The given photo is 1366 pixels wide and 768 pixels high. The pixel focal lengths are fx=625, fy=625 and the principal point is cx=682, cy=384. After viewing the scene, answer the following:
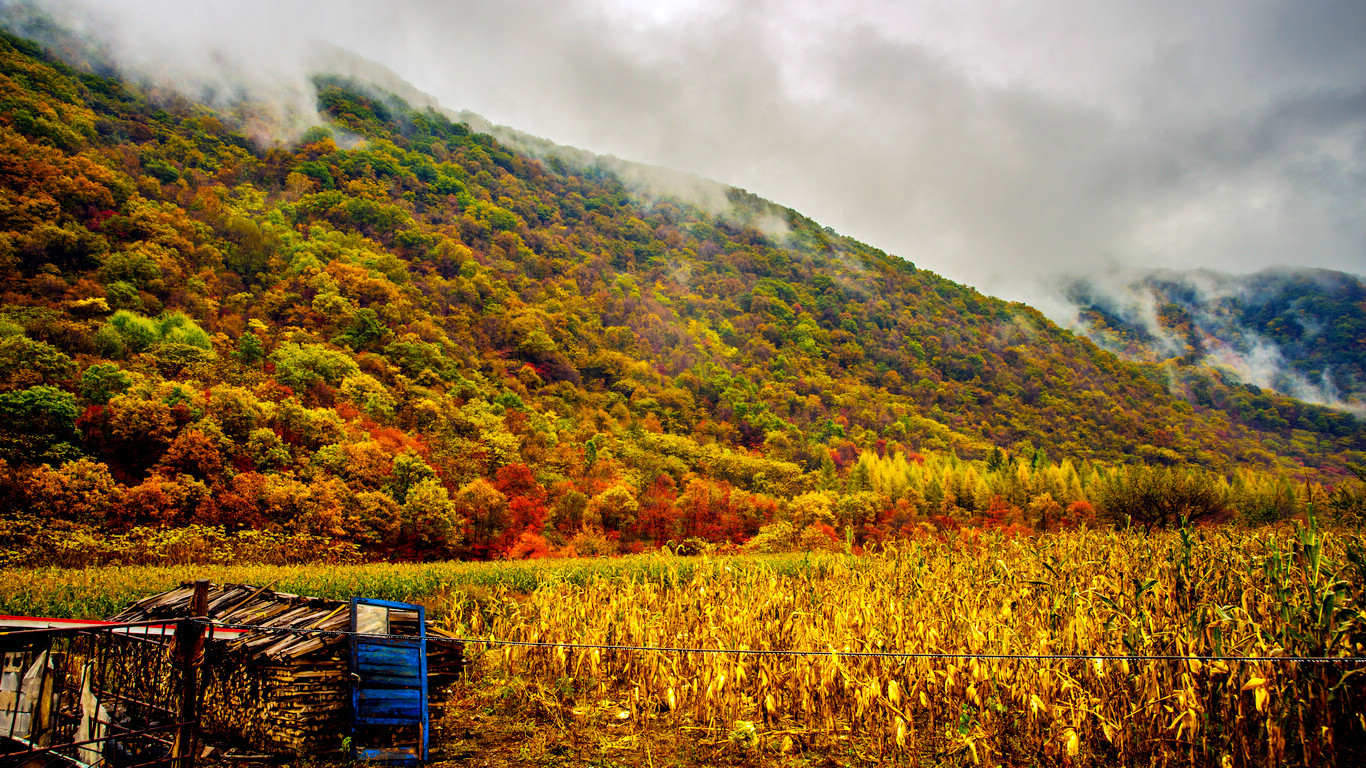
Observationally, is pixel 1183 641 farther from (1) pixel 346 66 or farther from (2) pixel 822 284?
(1) pixel 346 66

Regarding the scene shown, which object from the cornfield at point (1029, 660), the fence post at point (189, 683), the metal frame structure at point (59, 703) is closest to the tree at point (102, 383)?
the cornfield at point (1029, 660)

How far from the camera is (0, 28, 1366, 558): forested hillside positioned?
25.2m

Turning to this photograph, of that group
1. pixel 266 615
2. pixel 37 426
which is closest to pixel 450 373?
pixel 37 426

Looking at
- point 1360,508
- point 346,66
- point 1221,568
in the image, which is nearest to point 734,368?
point 1360,508

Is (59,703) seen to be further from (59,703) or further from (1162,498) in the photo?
(1162,498)

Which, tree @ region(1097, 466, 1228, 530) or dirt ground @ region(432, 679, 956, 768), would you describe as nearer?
dirt ground @ region(432, 679, 956, 768)

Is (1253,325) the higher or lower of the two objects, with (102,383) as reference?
higher

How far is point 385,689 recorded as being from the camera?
4.82m

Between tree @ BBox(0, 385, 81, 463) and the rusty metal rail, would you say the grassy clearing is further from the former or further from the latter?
tree @ BBox(0, 385, 81, 463)

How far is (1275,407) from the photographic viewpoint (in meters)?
86.5

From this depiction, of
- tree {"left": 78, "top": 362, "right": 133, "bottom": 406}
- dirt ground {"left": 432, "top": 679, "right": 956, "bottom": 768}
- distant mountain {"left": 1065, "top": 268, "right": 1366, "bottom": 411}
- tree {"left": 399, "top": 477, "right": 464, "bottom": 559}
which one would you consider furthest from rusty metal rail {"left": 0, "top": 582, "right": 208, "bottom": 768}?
distant mountain {"left": 1065, "top": 268, "right": 1366, "bottom": 411}

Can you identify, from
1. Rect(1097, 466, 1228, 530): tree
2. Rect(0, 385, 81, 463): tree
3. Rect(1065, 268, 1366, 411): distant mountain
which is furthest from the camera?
Rect(1065, 268, 1366, 411): distant mountain

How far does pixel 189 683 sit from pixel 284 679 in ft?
4.59

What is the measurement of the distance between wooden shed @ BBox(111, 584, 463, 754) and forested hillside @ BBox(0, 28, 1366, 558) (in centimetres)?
2209
